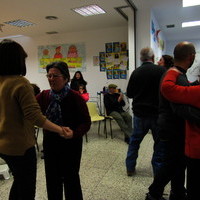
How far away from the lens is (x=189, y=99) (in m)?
1.14

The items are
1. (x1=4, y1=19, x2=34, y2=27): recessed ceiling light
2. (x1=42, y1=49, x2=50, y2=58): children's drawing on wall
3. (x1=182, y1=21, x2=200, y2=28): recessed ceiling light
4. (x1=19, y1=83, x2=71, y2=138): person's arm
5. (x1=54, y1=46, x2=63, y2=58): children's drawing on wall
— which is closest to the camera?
(x1=19, y1=83, x2=71, y2=138): person's arm

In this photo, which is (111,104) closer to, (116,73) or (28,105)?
(116,73)

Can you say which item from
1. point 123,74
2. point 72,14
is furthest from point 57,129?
point 123,74

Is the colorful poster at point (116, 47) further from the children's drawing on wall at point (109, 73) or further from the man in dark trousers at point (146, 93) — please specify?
the man in dark trousers at point (146, 93)

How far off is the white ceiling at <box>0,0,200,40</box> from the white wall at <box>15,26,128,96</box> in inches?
8.6

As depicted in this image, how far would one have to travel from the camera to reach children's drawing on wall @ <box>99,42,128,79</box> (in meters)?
5.20

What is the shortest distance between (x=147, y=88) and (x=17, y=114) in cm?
137

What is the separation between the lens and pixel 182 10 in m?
4.05

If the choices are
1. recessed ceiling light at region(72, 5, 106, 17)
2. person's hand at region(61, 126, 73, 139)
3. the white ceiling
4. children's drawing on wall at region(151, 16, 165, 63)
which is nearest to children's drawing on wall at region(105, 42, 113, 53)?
the white ceiling

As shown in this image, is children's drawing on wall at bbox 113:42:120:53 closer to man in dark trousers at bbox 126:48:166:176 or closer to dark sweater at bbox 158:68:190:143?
man in dark trousers at bbox 126:48:166:176

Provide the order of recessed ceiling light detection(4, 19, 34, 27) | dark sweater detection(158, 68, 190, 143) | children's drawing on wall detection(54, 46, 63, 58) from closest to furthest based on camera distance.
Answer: dark sweater detection(158, 68, 190, 143), recessed ceiling light detection(4, 19, 34, 27), children's drawing on wall detection(54, 46, 63, 58)

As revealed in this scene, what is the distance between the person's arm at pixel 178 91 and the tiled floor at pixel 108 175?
1.21 metres

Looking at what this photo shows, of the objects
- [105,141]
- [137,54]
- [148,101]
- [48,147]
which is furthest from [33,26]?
[48,147]

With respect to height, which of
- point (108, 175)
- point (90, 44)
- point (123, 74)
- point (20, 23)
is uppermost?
point (20, 23)
